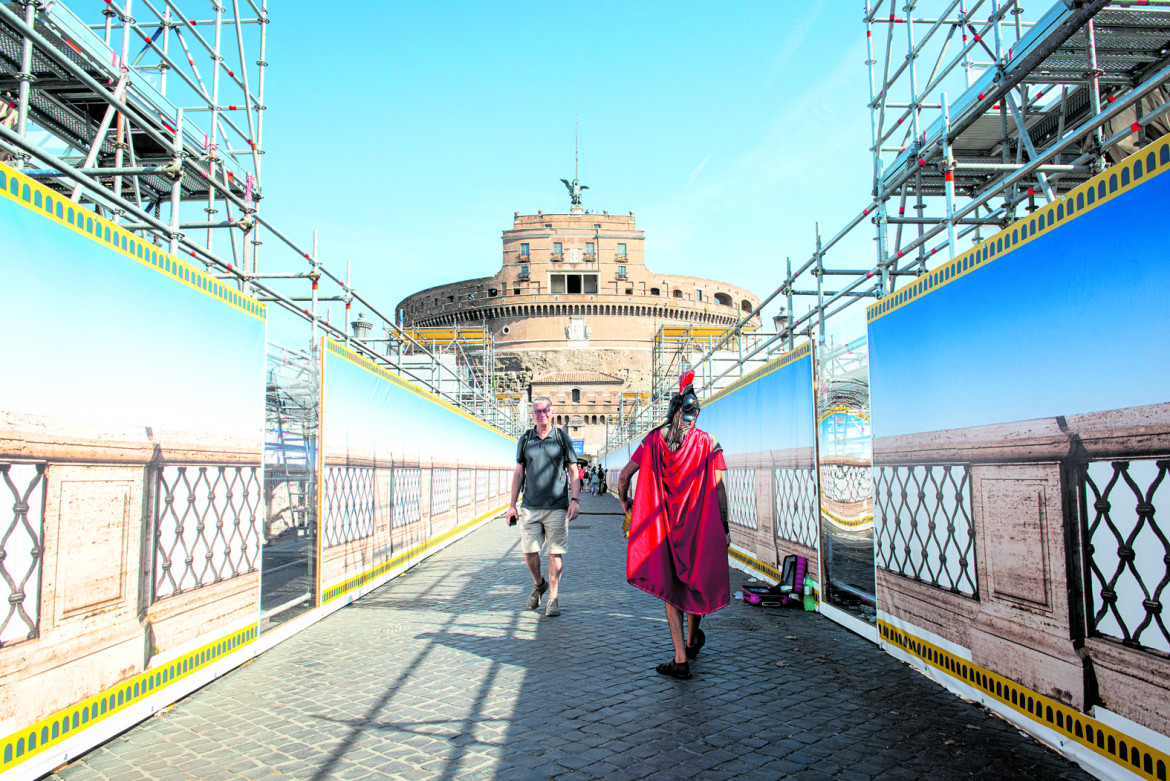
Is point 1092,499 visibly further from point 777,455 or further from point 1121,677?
point 777,455

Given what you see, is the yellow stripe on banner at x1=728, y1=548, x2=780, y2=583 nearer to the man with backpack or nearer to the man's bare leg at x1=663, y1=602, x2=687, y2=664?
the man with backpack

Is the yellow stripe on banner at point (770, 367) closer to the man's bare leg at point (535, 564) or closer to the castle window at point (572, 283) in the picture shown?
the man's bare leg at point (535, 564)

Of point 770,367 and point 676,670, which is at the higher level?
point 770,367

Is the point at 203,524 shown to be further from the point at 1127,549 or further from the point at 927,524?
the point at 1127,549

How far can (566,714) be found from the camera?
3594 millimetres

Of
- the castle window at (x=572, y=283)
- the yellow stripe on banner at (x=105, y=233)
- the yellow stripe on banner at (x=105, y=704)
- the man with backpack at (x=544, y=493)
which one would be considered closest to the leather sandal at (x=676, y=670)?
the man with backpack at (x=544, y=493)

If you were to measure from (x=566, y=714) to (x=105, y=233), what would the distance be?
10.1 ft

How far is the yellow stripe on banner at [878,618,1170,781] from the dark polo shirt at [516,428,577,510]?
2.97m

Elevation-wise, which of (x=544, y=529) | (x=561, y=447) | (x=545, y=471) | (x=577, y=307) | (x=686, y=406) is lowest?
(x=544, y=529)

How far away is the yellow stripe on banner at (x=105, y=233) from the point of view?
9.32 feet

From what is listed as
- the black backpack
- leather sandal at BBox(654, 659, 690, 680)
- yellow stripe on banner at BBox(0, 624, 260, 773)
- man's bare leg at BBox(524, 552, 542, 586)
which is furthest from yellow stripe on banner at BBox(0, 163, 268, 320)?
leather sandal at BBox(654, 659, 690, 680)

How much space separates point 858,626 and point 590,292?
71.5 m

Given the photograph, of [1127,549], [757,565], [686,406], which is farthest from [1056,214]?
[757,565]

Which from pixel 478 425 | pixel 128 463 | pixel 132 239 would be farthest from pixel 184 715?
pixel 478 425
